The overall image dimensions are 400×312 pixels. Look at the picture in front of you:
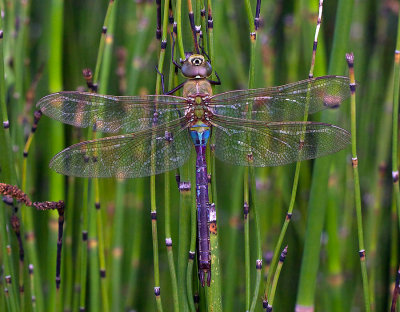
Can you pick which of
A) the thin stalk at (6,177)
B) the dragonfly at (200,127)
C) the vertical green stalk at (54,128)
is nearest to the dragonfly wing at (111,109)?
the dragonfly at (200,127)

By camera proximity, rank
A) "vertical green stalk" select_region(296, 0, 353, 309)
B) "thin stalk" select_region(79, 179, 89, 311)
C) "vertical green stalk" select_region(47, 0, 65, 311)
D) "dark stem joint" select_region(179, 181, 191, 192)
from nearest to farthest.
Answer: "dark stem joint" select_region(179, 181, 191, 192)
"vertical green stalk" select_region(296, 0, 353, 309)
"thin stalk" select_region(79, 179, 89, 311)
"vertical green stalk" select_region(47, 0, 65, 311)

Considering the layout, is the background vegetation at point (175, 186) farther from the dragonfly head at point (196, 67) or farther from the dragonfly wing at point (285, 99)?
the dragonfly head at point (196, 67)

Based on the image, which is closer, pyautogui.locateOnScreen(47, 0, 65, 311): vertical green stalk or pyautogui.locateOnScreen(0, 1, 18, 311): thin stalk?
pyautogui.locateOnScreen(0, 1, 18, 311): thin stalk

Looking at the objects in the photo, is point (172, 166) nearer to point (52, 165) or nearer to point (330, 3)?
point (52, 165)

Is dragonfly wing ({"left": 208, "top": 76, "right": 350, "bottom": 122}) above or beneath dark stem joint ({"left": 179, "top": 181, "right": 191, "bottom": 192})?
above

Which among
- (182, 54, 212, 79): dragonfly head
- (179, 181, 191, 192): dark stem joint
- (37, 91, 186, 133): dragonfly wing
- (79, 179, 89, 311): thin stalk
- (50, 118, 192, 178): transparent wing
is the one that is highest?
(182, 54, 212, 79): dragonfly head

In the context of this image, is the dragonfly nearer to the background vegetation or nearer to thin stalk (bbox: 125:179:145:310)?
the background vegetation

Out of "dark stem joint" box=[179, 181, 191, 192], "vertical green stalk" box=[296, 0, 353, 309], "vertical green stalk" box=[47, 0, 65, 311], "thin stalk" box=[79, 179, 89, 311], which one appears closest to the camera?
"dark stem joint" box=[179, 181, 191, 192]

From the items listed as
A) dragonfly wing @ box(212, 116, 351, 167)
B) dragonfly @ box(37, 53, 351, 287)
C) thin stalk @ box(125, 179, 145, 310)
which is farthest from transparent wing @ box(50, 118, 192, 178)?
thin stalk @ box(125, 179, 145, 310)

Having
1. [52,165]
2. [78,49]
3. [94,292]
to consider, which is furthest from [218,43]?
[94,292]
